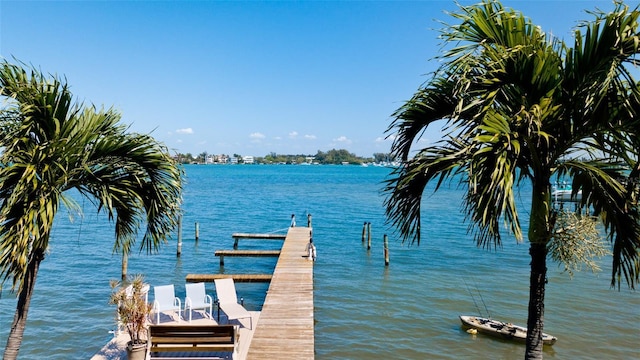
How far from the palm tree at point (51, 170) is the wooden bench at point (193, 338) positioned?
121 inches

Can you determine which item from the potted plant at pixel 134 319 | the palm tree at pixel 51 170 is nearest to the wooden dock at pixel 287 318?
the potted plant at pixel 134 319

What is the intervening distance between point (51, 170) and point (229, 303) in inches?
311

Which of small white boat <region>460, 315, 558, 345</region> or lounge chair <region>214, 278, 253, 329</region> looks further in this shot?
small white boat <region>460, 315, 558, 345</region>

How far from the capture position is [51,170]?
476 cm

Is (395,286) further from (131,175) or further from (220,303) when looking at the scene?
(131,175)

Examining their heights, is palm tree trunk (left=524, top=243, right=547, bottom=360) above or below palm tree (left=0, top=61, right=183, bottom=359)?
below

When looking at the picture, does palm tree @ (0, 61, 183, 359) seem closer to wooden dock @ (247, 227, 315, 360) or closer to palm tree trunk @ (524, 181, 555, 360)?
wooden dock @ (247, 227, 315, 360)

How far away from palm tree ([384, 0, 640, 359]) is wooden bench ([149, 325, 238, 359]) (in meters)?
4.85

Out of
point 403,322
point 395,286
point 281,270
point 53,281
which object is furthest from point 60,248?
point 403,322

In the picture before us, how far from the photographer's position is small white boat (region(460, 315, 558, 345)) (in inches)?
493

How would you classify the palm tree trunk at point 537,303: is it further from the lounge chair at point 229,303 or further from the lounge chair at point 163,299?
the lounge chair at point 163,299

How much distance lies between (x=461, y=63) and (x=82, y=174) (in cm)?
451

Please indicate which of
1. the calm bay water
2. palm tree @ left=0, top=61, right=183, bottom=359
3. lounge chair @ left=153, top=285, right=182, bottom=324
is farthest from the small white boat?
palm tree @ left=0, top=61, right=183, bottom=359

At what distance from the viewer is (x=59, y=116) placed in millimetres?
5156
